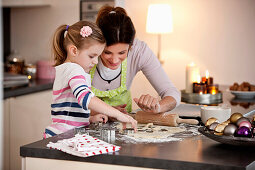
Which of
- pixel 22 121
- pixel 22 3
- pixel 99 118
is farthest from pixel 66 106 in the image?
pixel 22 3

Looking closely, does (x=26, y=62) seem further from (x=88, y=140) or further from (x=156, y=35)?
(x=88, y=140)

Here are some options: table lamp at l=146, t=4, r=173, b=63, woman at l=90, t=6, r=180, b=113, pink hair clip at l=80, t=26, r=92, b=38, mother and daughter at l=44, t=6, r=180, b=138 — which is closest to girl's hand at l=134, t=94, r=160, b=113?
mother and daughter at l=44, t=6, r=180, b=138

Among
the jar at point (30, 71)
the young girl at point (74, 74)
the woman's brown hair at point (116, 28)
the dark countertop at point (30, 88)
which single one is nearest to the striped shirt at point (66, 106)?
the young girl at point (74, 74)

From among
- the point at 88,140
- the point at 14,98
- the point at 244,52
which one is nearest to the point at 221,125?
the point at 88,140

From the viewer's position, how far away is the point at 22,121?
305 cm

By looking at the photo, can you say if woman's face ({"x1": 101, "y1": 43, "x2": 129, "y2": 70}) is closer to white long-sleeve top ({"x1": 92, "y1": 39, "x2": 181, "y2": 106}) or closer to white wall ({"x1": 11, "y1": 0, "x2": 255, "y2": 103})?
white long-sleeve top ({"x1": 92, "y1": 39, "x2": 181, "y2": 106})

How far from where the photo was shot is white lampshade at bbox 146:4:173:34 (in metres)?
3.82

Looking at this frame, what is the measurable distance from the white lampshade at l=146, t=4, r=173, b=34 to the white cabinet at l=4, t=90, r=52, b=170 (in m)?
1.20

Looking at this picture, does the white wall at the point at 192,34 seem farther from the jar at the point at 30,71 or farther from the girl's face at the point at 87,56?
the girl's face at the point at 87,56

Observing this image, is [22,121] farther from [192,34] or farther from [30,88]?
[192,34]

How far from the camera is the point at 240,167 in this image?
1.09 m

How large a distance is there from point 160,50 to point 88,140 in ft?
9.11

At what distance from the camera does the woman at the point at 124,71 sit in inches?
72.1

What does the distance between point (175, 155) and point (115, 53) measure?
72cm
